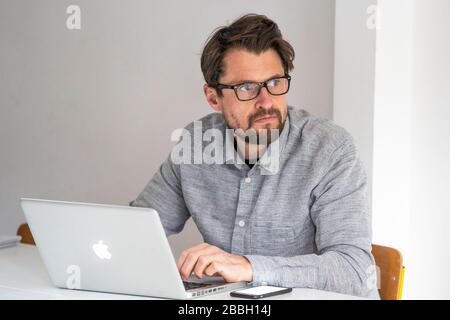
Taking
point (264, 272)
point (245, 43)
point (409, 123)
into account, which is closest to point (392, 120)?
point (409, 123)

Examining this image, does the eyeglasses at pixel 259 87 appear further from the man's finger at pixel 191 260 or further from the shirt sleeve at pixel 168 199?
the man's finger at pixel 191 260

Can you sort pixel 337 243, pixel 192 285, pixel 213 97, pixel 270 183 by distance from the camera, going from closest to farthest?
pixel 192 285
pixel 337 243
pixel 270 183
pixel 213 97

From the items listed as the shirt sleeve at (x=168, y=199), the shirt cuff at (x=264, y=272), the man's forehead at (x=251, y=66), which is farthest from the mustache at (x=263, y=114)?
the shirt cuff at (x=264, y=272)

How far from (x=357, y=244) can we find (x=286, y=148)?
46cm

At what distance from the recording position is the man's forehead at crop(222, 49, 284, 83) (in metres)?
2.33

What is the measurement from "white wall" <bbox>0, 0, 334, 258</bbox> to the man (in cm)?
68

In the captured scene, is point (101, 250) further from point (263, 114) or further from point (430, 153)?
point (430, 153)

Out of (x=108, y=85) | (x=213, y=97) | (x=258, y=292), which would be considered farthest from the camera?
(x=108, y=85)

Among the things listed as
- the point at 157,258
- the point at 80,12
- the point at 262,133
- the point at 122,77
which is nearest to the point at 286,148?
the point at 262,133

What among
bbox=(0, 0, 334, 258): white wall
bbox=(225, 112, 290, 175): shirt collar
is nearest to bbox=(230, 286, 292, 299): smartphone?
bbox=(225, 112, 290, 175): shirt collar

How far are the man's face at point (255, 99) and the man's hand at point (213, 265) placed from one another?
60 cm

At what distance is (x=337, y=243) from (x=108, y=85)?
83.8 inches

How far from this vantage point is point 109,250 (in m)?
1.71
